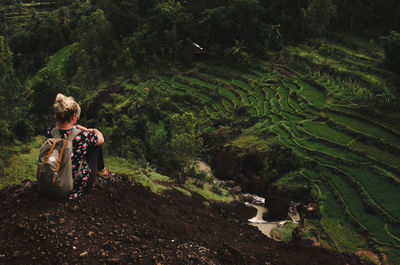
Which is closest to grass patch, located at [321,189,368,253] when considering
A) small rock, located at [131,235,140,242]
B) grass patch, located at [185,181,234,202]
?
grass patch, located at [185,181,234,202]

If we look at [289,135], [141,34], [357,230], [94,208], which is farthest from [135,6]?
[94,208]

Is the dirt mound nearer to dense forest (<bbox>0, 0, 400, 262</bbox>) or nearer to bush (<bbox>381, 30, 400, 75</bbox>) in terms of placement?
dense forest (<bbox>0, 0, 400, 262</bbox>)

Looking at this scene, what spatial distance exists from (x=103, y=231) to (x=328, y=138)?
1631 centimetres

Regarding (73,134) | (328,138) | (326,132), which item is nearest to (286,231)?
(328,138)

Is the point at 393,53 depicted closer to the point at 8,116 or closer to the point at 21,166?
the point at 8,116

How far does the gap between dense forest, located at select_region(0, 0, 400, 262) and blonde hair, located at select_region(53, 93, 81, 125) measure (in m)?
4.95

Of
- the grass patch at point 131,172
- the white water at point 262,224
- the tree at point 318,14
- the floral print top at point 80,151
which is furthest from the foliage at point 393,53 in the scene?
the floral print top at point 80,151

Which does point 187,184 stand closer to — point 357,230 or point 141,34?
point 357,230

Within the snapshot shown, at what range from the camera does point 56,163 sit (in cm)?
441

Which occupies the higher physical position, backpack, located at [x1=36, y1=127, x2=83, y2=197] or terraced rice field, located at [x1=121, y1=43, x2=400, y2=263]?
backpack, located at [x1=36, y1=127, x2=83, y2=197]

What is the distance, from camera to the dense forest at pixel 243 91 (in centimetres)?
1571

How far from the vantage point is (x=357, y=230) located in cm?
1340

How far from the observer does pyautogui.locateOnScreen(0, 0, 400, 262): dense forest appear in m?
15.7

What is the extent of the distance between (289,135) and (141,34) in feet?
76.4
